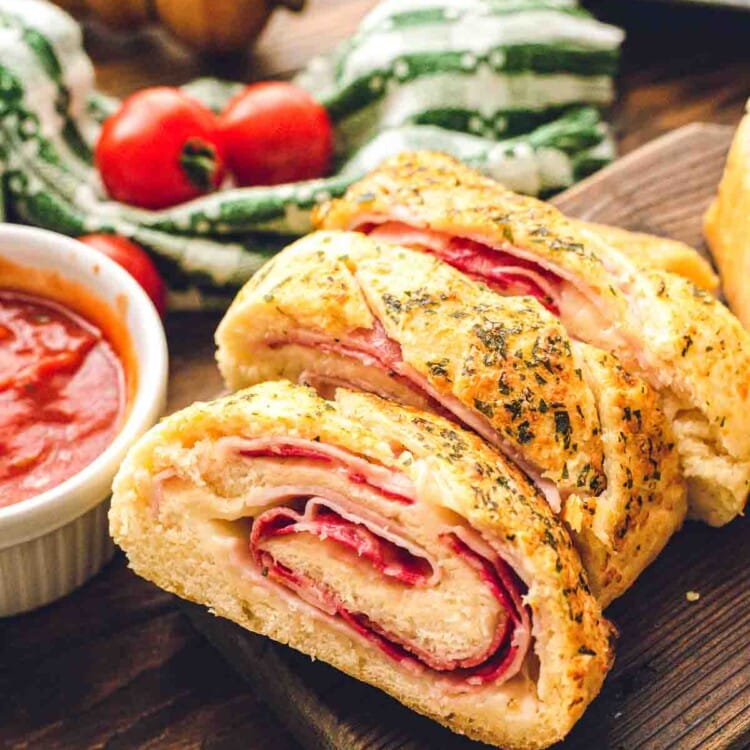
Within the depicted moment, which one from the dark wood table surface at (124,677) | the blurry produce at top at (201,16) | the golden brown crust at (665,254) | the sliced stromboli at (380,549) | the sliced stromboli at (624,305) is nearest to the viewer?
the sliced stromboli at (380,549)

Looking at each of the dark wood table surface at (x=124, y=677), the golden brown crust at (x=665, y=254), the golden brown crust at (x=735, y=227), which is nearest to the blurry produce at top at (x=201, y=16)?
the dark wood table surface at (x=124, y=677)

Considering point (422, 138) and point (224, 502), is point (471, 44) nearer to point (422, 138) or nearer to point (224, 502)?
point (422, 138)

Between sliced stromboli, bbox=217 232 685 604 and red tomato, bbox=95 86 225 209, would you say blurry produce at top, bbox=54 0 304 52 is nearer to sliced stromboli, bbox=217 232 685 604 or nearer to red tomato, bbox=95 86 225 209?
red tomato, bbox=95 86 225 209

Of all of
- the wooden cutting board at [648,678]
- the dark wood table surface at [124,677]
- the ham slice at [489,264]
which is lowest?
the dark wood table surface at [124,677]

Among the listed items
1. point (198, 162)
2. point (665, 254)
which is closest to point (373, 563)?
point (665, 254)

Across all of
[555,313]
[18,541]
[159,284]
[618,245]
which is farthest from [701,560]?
[159,284]

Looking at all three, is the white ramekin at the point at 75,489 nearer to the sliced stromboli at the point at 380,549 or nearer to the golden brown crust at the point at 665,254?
the sliced stromboli at the point at 380,549
